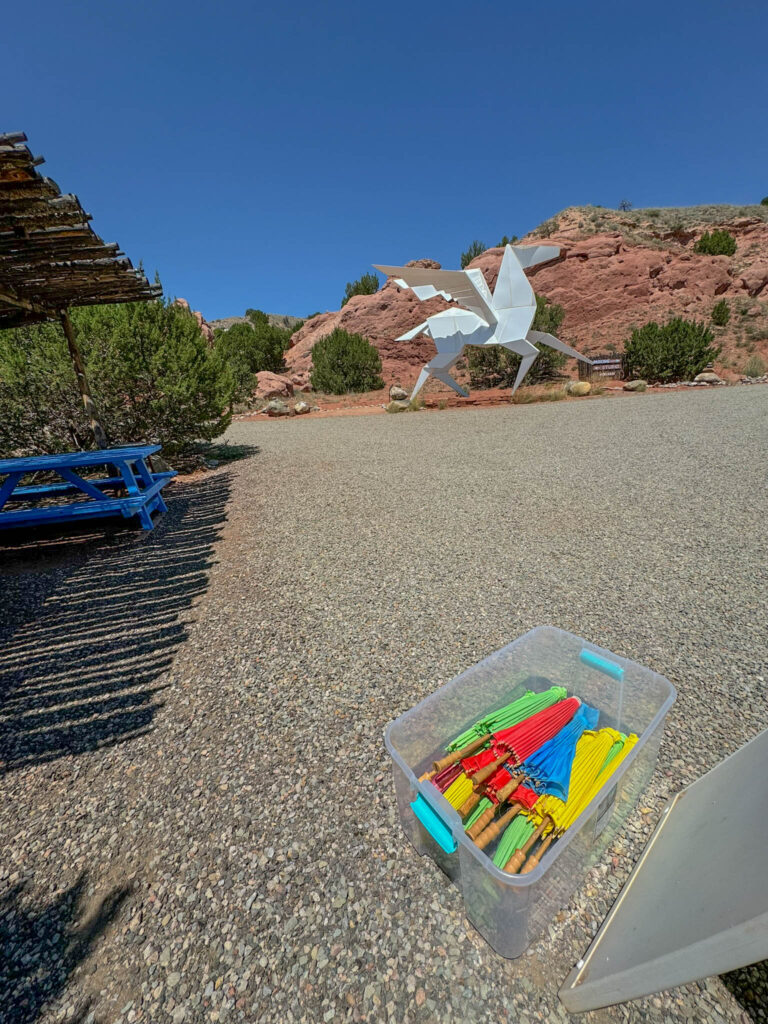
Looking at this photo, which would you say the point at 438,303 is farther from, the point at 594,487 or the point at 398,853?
the point at 398,853

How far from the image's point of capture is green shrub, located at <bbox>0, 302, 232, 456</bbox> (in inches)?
254

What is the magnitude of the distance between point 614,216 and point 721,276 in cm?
993

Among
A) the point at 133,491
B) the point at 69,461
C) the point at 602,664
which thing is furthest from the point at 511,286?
the point at 602,664

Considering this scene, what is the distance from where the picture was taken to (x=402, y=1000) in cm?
108

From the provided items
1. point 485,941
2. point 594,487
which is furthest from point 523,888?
point 594,487

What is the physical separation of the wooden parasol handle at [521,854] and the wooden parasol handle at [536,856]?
16 mm

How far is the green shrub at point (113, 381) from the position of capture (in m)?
6.46

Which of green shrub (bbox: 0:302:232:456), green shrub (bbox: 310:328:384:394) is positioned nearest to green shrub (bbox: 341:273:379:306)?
green shrub (bbox: 310:328:384:394)

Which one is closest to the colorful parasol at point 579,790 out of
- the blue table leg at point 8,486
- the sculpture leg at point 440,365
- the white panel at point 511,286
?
the blue table leg at point 8,486

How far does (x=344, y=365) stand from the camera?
2228 cm

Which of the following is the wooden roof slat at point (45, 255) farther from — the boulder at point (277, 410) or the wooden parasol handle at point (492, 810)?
the boulder at point (277, 410)

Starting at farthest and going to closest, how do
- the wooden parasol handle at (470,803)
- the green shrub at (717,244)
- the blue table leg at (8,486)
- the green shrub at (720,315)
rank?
the green shrub at (717,244) → the green shrub at (720,315) → the blue table leg at (8,486) → the wooden parasol handle at (470,803)

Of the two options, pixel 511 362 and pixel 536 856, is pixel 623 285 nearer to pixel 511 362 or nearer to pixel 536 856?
pixel 511 362

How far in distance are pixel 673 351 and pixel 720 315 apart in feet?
30.0
